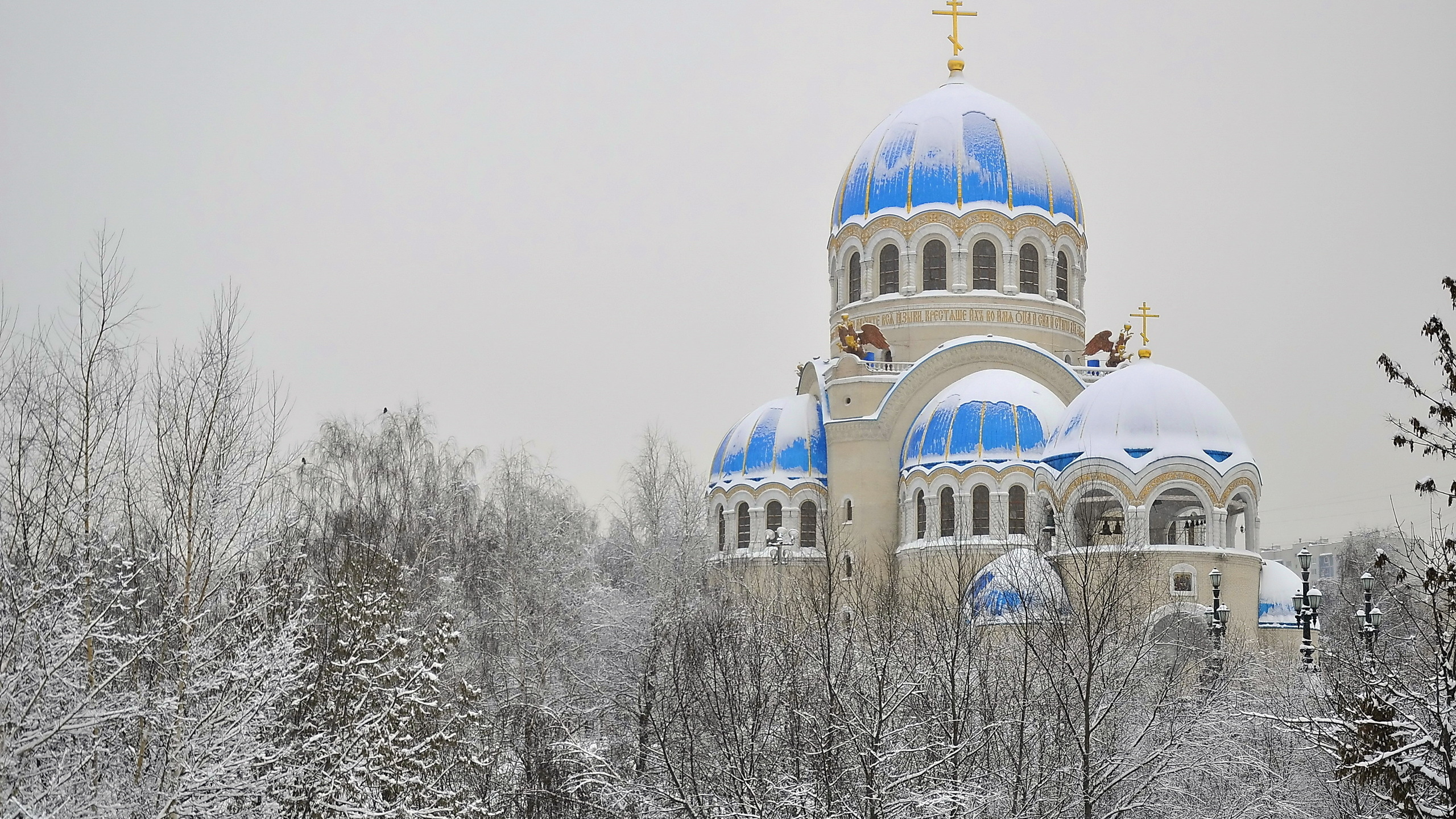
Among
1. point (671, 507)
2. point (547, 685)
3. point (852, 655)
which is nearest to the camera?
point (852, 655)

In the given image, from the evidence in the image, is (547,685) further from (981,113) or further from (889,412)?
(981,113)

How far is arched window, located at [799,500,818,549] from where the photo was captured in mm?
36344

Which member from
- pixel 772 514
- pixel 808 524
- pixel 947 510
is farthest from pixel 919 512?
pixel 772 514

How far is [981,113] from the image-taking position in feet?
124

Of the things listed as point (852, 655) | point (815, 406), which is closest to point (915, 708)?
point (852, 655)

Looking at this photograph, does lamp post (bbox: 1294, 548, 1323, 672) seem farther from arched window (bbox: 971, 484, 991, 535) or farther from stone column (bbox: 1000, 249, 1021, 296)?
stone column (bbox: 1000, 249, 1021, 296)

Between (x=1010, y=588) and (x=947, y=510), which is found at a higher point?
(x=947, y=510)

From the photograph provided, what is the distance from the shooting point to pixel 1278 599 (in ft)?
101

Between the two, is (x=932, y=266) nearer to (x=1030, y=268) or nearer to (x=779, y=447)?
(x=1030, y=268)

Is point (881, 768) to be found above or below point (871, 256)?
below

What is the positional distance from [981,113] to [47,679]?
3025 cm

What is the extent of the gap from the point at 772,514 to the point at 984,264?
24.2 feet

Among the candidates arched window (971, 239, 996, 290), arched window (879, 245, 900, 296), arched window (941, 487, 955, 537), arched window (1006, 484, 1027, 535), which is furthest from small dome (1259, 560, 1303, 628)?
arched window (879, 245, 900, 296)

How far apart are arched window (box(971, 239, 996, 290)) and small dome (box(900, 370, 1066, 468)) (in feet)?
11.4
